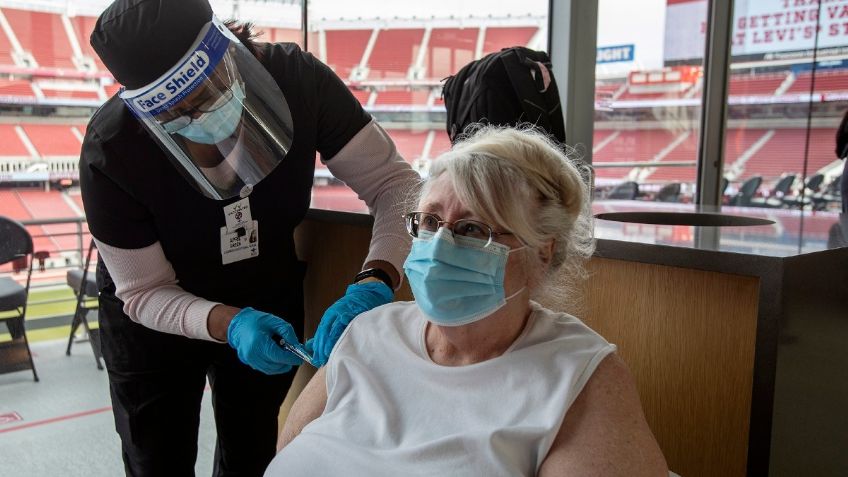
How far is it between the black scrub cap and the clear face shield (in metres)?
0.02

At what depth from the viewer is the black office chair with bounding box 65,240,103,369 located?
9.67 feet

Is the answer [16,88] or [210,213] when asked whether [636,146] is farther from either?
[210,213]

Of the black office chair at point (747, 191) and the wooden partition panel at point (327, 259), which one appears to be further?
the black office chair at point (747, 191)

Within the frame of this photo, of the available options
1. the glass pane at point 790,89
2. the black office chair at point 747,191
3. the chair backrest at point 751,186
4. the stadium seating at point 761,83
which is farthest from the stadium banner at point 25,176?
the chair backrest at point 751,186

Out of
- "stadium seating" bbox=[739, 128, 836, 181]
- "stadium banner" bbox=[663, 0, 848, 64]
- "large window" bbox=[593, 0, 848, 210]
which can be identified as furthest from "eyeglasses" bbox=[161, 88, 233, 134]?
"stadium seating" bbox=[739, 128, 836, 181]

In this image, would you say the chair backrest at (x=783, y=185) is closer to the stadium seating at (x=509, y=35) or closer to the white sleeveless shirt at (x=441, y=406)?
the stadium seating at (x=509, y=35)

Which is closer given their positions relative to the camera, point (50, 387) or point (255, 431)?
point (255, 431)

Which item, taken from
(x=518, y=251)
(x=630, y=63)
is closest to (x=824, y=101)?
(x=630, y=63)

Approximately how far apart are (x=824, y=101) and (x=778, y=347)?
20.4ft

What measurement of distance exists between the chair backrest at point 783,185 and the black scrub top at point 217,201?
728cm

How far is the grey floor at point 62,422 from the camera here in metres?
2.58

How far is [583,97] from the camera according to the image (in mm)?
3734

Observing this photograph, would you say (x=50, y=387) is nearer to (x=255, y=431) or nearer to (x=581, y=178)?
(x=255, y=431)

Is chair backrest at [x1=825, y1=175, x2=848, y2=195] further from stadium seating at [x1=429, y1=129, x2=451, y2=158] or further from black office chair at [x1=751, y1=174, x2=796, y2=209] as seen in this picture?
stadium seating at [x1=429, y1=129, x2=451, y2=158]
